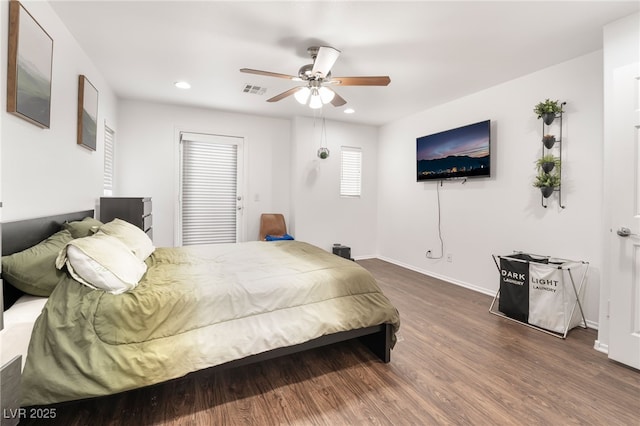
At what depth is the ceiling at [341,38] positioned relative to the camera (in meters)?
2.20

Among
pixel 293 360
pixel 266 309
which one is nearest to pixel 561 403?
pixel 293 360

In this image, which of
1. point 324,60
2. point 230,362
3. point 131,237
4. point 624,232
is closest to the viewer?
point 230,362

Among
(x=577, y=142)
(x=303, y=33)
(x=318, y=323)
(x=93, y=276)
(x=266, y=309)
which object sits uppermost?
(x=303, y=33)

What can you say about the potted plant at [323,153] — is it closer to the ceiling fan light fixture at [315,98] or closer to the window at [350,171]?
the window at [350,171]

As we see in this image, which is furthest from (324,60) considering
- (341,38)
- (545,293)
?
(545,293)

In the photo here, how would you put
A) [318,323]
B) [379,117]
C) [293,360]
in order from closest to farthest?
[318,323] → [293,360] → [379,117]

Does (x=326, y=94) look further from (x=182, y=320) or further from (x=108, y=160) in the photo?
(x=108, y=160)

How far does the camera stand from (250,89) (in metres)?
3.80

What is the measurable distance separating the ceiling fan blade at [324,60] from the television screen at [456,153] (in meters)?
2.23

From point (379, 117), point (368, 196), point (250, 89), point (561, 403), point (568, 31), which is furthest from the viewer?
point (368, 196)

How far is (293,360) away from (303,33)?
8.86ft

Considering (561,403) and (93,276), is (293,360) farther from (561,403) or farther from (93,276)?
(561,403)

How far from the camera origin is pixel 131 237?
231 cm

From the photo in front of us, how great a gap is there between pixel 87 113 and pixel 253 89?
1.81 m
